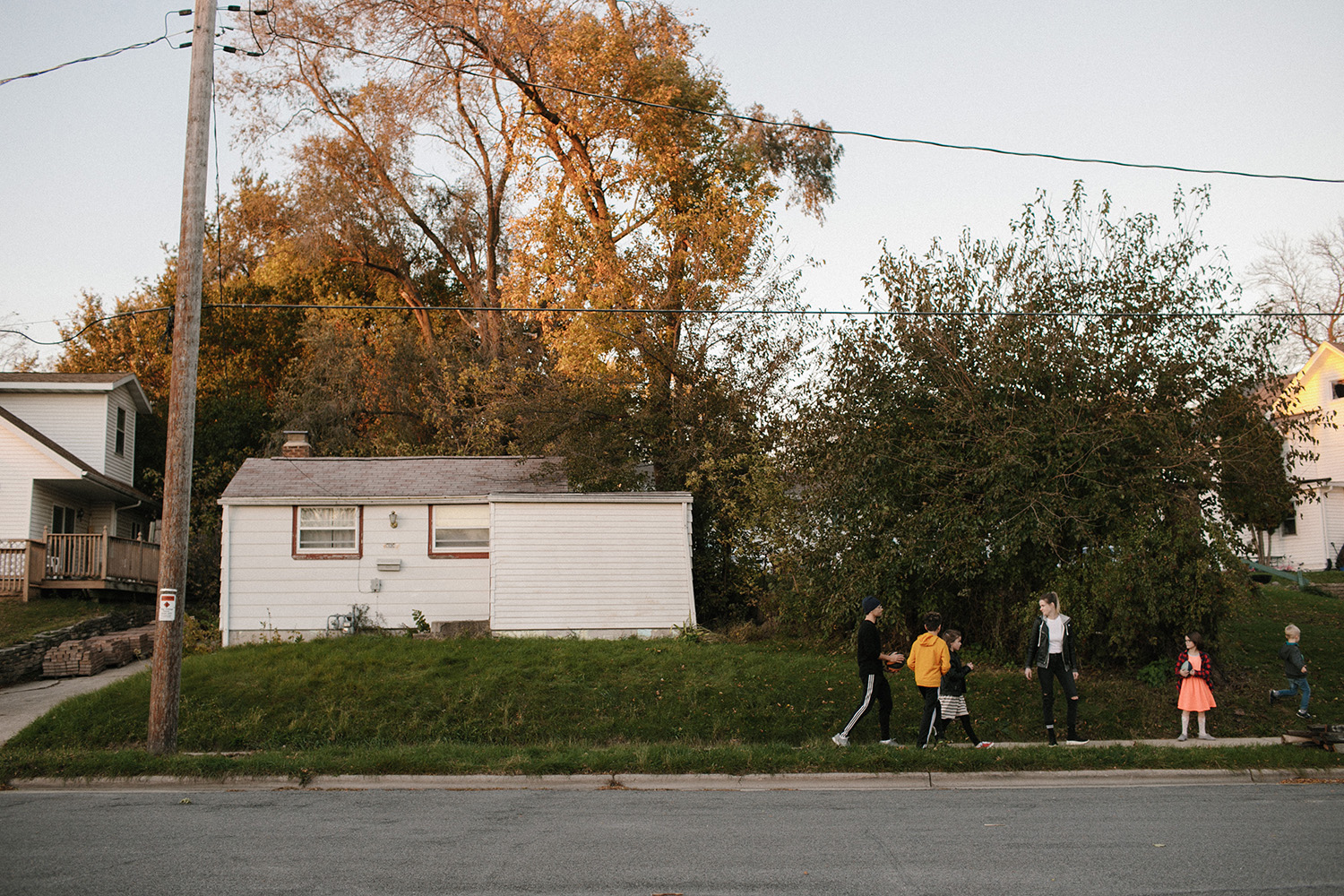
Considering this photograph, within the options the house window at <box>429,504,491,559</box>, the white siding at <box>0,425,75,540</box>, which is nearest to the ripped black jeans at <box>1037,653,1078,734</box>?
the house window at <box>429,504,491,559</box>

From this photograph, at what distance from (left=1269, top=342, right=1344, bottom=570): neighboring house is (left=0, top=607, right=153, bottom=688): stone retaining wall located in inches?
1269

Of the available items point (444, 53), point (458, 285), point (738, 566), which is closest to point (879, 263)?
point (738, 566)

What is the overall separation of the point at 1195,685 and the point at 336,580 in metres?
14.9

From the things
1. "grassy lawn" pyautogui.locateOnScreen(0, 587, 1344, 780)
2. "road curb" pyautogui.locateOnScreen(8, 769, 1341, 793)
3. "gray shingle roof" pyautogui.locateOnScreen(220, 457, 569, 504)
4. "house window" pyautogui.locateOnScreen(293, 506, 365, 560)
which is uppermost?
"gray shingle roof" pyautogui.locateOnScreen(220, 457, 569, 504)

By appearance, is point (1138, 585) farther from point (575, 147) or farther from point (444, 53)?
point (444, 53)

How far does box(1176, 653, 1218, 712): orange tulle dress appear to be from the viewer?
12031mm

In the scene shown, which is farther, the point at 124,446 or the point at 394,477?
the point at 124,446

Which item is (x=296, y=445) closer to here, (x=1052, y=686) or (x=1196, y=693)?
(x=1052, y=686)

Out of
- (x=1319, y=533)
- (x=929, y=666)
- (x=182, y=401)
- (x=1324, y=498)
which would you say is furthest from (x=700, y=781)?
A: (x=1319, y=533)

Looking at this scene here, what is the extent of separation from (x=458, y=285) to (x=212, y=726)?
97.9 ft

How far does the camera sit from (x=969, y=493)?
50.6ft

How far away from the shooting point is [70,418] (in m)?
28.8

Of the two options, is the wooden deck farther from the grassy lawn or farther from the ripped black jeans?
the ripped black jeans

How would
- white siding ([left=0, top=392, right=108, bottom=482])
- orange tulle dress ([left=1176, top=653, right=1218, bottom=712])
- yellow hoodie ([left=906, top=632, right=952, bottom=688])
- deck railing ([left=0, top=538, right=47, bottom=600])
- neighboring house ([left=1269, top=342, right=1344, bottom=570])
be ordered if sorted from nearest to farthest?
yellow hoodie ([left=906, top=632, right=952, bottom=688])
orange tulle dress ([left=1176, top=653, right=1218, bottom=712])
deck railing ([left=0, top=538, right=47, bottom=600])
white siding ([left=0, top=392, right=108, bottom=482])
neighboring house ([left=1269, top=342, right=1344, bottom=570])
